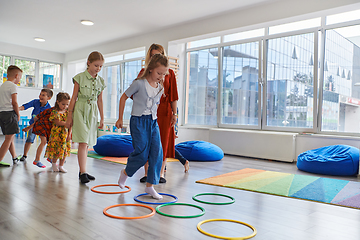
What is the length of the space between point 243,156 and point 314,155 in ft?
5.33

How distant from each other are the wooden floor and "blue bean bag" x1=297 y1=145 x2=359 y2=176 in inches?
70.1

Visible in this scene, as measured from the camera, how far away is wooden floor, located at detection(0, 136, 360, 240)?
1666 millimetres

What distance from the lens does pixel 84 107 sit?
293cm

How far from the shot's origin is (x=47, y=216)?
1.88m

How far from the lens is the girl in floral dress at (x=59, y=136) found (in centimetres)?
340

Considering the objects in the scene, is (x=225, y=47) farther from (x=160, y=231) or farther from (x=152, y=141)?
(x=160, y=231)

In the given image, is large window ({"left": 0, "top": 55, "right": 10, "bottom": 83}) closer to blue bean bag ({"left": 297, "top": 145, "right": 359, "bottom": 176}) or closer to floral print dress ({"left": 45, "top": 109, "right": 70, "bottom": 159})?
floral print dress ({"left": 45, "top": 109, "right": 70, "bottom": 159})

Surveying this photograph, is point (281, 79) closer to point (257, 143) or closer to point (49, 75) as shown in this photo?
point (257, 143)

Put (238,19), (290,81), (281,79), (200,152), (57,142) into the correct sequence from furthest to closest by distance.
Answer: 1. (281,79)
2. (290,81)
3. (238,19)
4. (200,152)
5. (57,142)

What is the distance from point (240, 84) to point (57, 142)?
4.05m

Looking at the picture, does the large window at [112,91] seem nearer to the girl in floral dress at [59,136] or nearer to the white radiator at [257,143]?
the white radiator at [257,143]

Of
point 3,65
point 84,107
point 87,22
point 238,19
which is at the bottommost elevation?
point 84,107

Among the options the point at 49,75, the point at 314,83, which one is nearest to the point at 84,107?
the point at 314,83

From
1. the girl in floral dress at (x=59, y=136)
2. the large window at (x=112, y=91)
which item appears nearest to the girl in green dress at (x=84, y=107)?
the girl in floral dress at (x=59, y=136)
